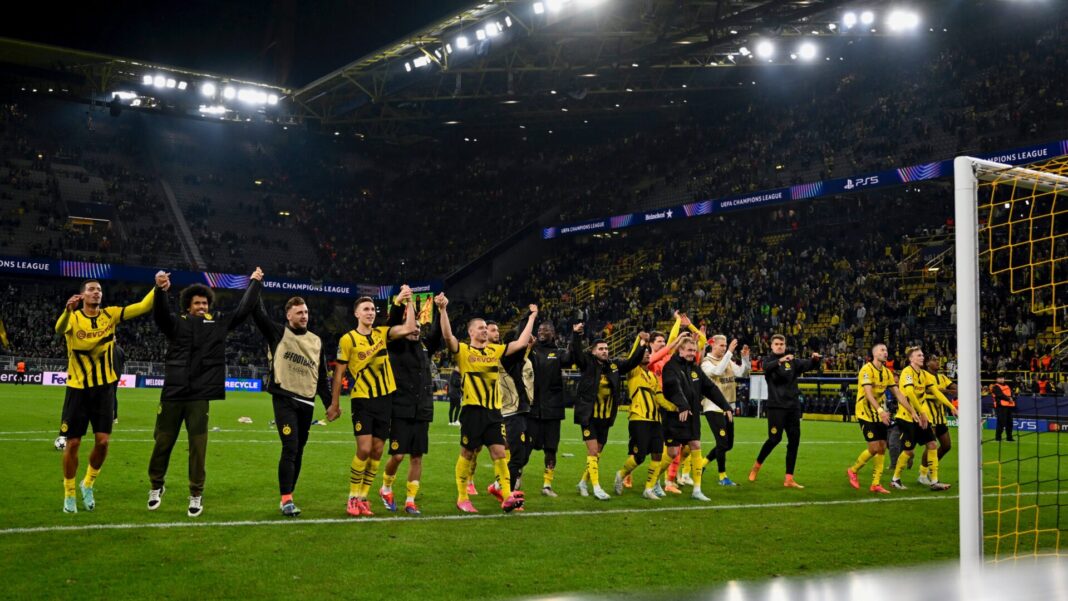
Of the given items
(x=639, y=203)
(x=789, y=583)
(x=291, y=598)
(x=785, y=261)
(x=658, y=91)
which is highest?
(x=658, y=91)

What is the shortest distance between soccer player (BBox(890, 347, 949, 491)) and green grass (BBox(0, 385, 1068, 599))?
0.77m

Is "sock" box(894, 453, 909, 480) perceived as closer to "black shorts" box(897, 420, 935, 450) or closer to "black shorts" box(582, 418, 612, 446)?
"black shorts" box(897, 420, 935, 450)

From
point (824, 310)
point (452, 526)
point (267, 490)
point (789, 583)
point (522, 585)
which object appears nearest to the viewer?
point (789, 583)

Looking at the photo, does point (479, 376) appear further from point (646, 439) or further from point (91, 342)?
point (91, 342)

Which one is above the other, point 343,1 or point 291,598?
point 343,1

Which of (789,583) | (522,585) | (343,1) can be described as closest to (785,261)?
(343,1)

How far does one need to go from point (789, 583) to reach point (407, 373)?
8.94 m

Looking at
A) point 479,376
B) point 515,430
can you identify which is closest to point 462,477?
point 479,376

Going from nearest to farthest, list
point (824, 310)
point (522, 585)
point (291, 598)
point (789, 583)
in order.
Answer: point (789, 583) → point (291, 598) → point (522, 585) → point (824, 310)

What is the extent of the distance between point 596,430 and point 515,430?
1.50 metres

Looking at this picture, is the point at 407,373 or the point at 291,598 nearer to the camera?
the point at 291,598

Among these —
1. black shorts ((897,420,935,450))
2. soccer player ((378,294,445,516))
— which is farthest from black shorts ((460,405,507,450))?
black shorts ((897,420,935,450))

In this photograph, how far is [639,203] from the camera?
5097cm

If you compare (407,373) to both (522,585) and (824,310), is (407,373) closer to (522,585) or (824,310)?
(522,585)
